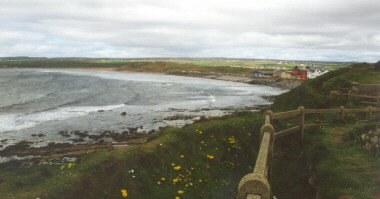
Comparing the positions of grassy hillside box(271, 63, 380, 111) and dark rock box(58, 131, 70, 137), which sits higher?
grassy hillside box(271, 63, 380, 111)

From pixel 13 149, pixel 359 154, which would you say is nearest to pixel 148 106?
pixel 13 149

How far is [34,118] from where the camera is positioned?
33.3 m

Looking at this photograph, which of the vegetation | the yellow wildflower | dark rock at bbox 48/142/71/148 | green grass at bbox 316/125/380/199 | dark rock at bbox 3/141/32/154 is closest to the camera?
green grass at bbox 316/125/380/199

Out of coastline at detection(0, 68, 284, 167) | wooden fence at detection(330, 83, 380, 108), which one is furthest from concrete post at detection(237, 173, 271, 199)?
wooden fence at detection(330, 83, 380, 108)

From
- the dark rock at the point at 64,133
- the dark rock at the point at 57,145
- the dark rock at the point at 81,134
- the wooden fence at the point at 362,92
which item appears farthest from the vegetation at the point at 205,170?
the dark rock at the point at 64,133

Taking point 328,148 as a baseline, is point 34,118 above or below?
below

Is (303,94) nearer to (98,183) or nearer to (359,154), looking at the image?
(359,154)

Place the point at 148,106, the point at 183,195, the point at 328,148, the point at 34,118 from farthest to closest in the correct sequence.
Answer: the point at 148,106 < the point at 34,118 < the point at 328,148 < the point at 183,195

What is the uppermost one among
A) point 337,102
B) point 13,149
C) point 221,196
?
point 337,102

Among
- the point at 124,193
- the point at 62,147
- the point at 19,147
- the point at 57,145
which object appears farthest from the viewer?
the point at 57,145

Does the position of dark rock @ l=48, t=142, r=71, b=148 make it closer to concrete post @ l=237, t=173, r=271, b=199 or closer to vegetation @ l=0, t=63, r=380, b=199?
vegetation @ l=0, t=63, r=380, b=199

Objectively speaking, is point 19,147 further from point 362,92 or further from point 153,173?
point 362,92

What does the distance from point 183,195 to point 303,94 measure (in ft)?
69.7

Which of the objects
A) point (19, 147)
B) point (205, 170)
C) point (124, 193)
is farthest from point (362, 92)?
point (19, 147)
